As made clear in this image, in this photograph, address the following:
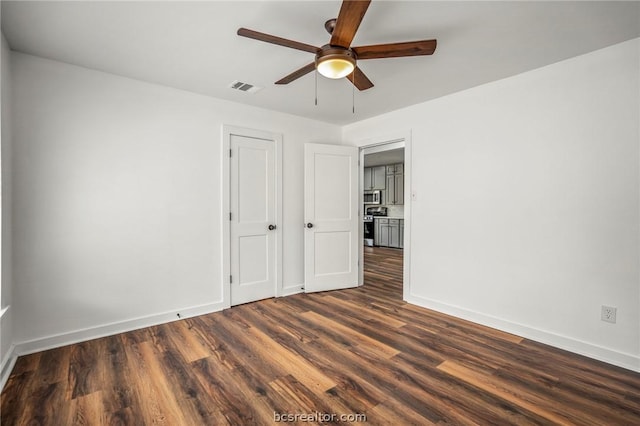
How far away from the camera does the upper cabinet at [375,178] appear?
29.7 feet

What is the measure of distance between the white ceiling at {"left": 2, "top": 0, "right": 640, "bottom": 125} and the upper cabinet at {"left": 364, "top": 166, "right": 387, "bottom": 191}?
5891 mm

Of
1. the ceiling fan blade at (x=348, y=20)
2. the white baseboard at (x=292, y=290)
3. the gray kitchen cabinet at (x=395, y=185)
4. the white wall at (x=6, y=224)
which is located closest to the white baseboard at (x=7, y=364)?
the white wall at (x=6, y=224)

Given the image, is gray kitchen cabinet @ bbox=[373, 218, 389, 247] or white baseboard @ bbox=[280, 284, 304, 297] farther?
gray kitchen cabinet @ bbox=[373, 218, 389, 247]

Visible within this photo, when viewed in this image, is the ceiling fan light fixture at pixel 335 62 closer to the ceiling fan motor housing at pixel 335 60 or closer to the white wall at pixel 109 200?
the ceiling fan motor housing at pixel 335 60

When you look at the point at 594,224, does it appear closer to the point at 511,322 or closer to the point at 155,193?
the point at 511,322

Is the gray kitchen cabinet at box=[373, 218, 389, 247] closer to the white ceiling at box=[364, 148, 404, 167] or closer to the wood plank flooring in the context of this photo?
the white ceiling at box=[364, 148, 404, 167]

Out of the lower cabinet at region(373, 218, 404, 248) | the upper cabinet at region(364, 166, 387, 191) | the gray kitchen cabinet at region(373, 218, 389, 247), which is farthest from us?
the upper cabinet at region(364, 166, 387, 191)

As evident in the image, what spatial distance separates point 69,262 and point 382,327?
301cm

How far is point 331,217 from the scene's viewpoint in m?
4.46

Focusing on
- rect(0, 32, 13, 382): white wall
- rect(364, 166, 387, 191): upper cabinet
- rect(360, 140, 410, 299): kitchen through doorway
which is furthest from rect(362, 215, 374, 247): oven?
rect(0, 32, 13, 382): white wall

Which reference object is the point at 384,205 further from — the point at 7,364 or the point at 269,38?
the point at 7,364

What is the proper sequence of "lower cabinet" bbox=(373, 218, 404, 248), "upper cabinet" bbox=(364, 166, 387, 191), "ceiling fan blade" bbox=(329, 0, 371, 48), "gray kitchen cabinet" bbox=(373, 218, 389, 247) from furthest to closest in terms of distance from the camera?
"upper cabinet" bbox=(364, 166, 387, 191) → "gray kitchen cabinet" bbox=(373, 218, 389, 247) → "lower cabinet" bbox=(373, 218, 404, 248) → "ceiling fan blade" bbox=(329, 0, 371, 48)

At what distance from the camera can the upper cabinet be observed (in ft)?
29.7

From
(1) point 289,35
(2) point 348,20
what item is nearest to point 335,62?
(2) point 348,20
